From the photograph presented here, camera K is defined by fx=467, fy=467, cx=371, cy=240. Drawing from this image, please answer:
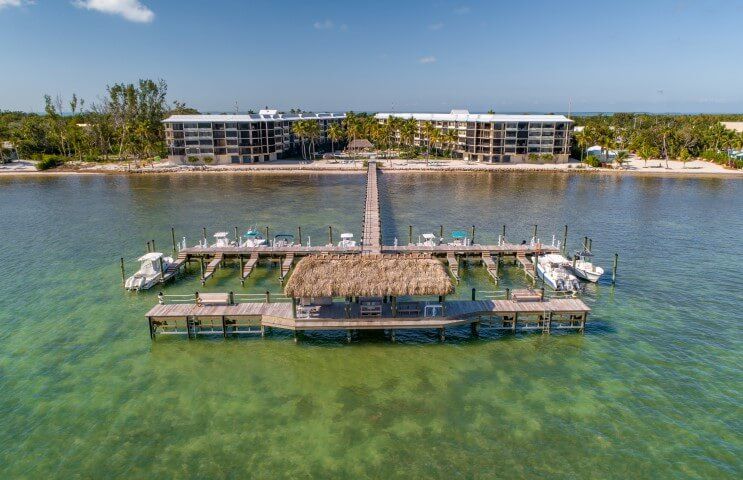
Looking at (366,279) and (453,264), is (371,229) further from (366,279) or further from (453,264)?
(366,279)

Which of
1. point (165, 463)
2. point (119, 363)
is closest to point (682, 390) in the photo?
point (165, 463)

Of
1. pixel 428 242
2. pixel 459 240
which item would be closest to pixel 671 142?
pixel 459 240

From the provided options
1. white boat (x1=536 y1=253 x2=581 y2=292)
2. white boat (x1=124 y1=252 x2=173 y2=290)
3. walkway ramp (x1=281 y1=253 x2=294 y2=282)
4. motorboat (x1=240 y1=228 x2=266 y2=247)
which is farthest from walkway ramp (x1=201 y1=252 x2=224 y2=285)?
white boat (x1=536 y1=253 x2=581 y2=292)

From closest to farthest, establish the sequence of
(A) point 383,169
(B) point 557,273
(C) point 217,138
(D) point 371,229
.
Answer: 1. (B) point 557,273
2. (D) point 371,229
3. (A) point 383,169
4. (C) point 217,138

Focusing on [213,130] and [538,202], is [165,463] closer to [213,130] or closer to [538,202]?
[538,202]

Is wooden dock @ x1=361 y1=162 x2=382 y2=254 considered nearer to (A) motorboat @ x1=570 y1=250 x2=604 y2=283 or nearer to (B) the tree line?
(A) motorboat @ x1=570 y1=250 x2=604 y2=283

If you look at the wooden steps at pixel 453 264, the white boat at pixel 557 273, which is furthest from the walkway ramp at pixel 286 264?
the white boat at pixel 557 273
